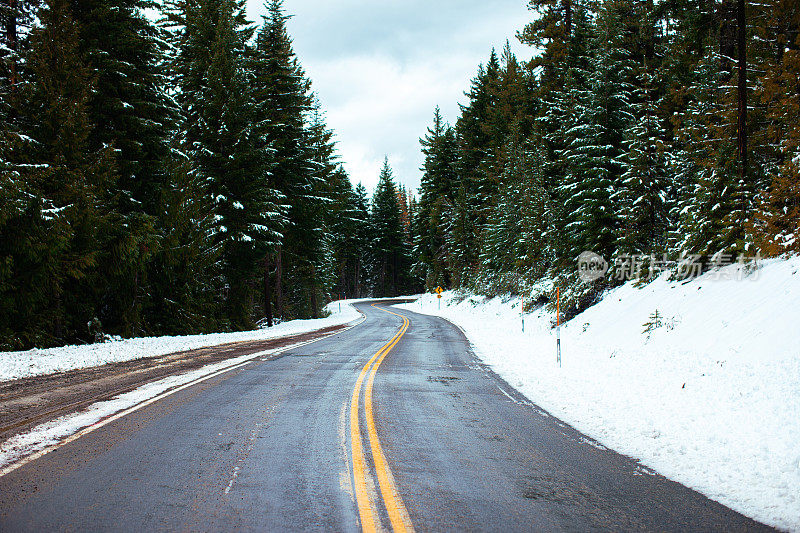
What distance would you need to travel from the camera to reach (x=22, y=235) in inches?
466

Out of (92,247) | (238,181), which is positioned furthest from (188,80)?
(92,247)

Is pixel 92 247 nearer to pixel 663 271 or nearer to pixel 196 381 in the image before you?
pixel 196 381

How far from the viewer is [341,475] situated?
15.1 feet

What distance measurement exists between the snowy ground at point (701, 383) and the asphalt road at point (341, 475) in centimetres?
61

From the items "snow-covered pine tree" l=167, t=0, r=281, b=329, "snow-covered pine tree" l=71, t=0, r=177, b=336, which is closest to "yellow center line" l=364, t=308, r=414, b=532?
"snow-covered pine tree" l=71, t=0, r=177, b=336

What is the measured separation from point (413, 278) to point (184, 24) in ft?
215

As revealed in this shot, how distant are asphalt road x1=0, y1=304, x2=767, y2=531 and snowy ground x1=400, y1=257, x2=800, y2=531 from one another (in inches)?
24.2

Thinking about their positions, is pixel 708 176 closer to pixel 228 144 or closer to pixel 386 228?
pixel 228 144

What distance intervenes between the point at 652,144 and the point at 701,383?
11296 mm

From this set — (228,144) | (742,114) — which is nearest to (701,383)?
(742,114)

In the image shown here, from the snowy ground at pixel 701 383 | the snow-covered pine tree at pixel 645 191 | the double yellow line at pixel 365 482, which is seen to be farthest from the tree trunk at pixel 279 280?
the double yellow line at pixel 365 482

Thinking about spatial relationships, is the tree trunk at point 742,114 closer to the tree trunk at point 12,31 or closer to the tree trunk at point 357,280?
the tree trunk at point 12,31

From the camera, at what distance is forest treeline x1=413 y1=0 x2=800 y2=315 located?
12.0 m

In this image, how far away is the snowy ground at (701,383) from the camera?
4.96m
